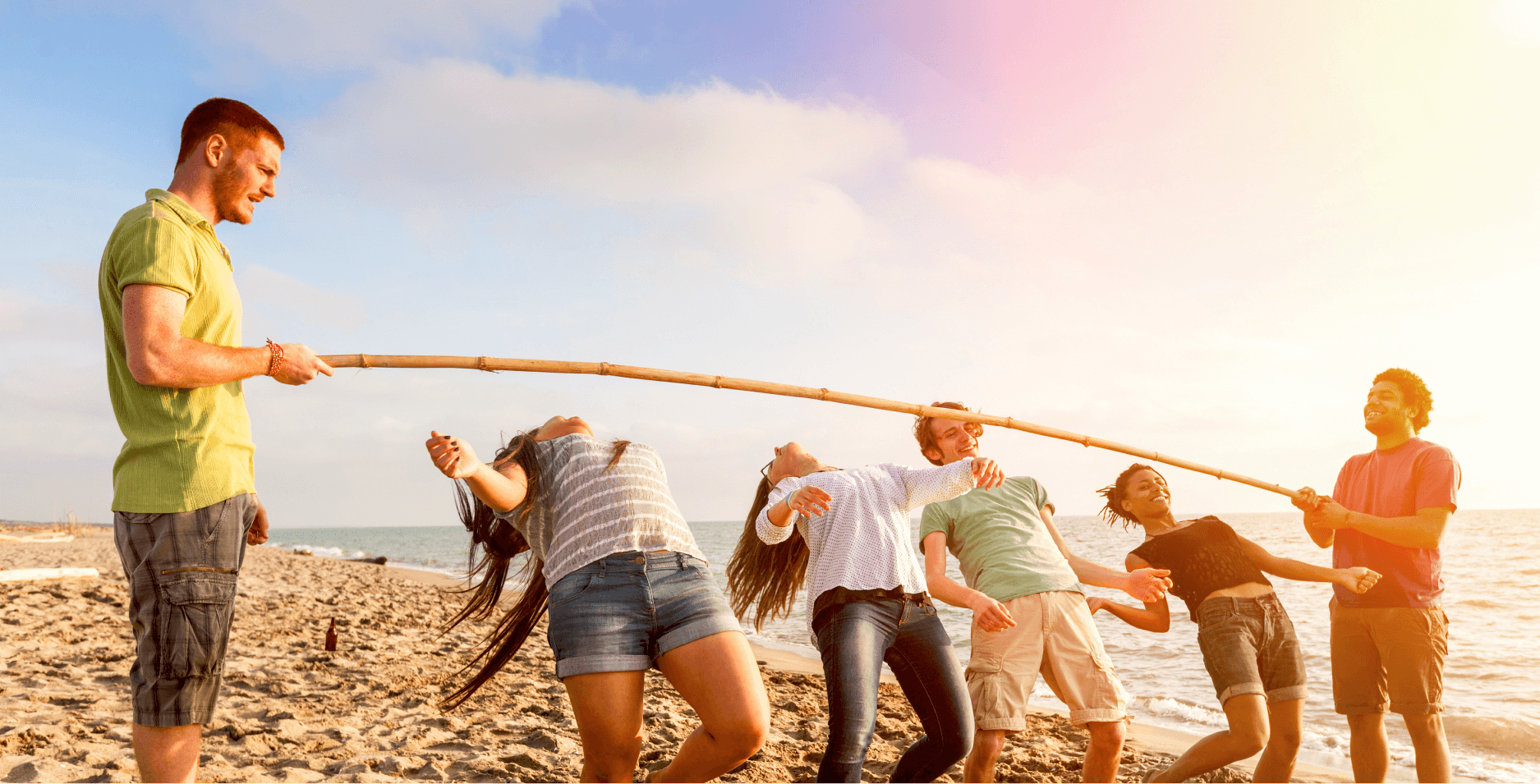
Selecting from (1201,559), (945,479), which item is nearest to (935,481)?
(945,479)

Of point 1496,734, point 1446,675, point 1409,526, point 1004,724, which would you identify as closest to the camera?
point 1004,724

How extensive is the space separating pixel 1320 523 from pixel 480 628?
29.3 ft

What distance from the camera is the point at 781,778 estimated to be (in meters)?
4.27

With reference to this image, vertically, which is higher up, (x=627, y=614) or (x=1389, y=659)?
(x=627, y=614)

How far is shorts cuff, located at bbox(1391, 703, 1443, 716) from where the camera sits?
378 centimetres

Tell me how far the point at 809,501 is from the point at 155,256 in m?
2.10

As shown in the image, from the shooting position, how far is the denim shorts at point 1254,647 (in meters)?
3.85

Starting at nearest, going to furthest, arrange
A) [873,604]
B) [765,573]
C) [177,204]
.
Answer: [177,204] → [873,604] → [765,573]

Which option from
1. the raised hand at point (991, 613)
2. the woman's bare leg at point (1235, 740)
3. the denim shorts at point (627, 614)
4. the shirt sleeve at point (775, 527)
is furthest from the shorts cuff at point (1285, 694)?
the denim shorts at point (627, 614)

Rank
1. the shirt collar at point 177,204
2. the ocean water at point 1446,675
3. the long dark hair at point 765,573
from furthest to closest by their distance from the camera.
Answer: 1. the ocean water at point 1446,675
2. the long dark hair at point 765,573
3. the shirt collar at point 177,204

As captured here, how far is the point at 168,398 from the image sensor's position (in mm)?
2152

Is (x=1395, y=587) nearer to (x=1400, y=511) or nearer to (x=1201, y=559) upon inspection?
(x=1400, y=511)

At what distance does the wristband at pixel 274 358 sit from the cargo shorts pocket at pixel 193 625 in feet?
1.85

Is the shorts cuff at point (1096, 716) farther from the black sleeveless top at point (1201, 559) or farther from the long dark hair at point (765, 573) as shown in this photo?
the long dark hair at point (765, 573)
